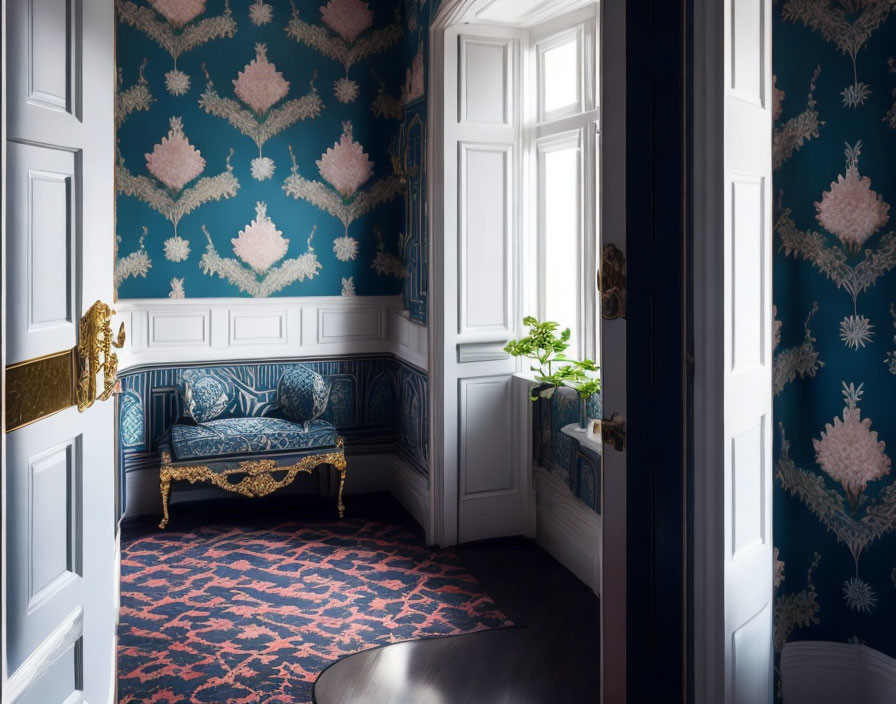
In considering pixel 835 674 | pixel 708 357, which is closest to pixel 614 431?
pixel 708 357

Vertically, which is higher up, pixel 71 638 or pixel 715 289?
pixel 715 289

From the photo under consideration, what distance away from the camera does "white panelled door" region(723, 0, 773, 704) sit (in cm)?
201

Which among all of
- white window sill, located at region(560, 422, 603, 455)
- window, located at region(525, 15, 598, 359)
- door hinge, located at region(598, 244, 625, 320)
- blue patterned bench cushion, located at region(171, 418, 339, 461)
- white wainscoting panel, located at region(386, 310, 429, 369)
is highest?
window, located at region(525, 15, 598, 359)

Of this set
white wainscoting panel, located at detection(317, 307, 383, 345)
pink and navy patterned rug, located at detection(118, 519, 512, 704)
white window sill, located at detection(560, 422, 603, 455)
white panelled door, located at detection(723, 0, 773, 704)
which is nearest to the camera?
white panelled door, located at detection(723, 0, 773, 704)

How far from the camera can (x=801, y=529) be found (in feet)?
7.49

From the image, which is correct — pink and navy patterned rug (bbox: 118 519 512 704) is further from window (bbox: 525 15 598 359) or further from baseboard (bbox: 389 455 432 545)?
window (bbox: 525 15 598 359)

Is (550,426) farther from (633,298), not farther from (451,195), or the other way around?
(633,298)

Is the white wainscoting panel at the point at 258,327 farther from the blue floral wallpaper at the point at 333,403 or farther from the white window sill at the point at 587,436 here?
the white window sill at the point at 587,436

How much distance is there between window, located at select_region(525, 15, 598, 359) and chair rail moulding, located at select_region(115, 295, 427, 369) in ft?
2.68

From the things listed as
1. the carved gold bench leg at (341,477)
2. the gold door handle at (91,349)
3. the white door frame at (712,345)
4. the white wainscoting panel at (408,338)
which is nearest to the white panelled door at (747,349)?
the white door frame at (712,345)

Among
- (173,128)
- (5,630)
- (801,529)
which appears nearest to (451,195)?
(173,128)

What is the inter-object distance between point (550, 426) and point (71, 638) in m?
2.61

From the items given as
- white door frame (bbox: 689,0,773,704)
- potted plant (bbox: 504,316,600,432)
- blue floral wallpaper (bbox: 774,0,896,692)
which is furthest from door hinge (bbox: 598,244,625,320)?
potted plant (bbox: 504,316,600,432)

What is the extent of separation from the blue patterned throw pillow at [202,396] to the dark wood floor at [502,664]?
2.10 metres
